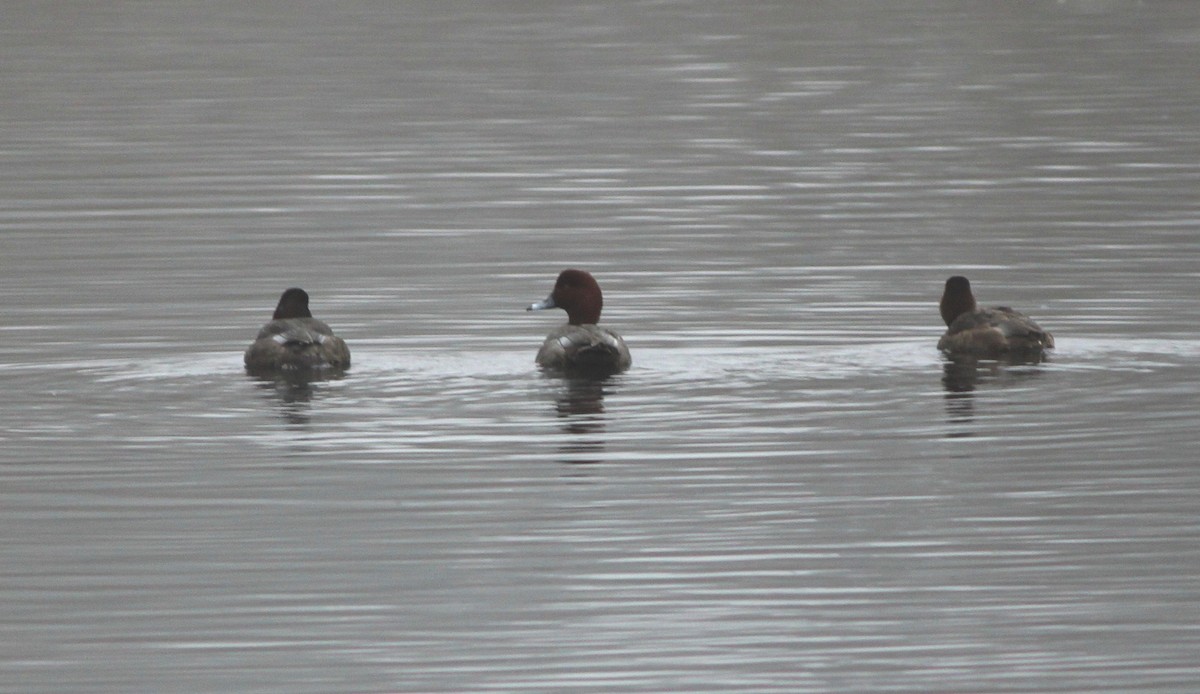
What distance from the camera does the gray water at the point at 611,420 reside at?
9.94m

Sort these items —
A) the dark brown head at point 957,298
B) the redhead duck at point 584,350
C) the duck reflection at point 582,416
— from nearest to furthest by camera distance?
1. the duck reflection at point 582,416
2. the redhead duck at point 584,350
3. the dark brown head at point 957,298

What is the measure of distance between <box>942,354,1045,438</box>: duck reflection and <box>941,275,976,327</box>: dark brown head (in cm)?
83

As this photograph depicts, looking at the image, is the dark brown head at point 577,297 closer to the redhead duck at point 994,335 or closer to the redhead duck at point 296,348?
the redhead duck at point 296,348

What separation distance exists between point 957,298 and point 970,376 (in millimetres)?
1632

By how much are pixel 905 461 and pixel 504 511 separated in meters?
2.48

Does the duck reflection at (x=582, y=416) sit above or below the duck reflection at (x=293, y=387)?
below

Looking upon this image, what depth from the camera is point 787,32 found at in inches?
2477

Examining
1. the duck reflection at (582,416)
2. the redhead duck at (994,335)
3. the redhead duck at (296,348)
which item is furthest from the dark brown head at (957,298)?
the redhead duck at (296,348)

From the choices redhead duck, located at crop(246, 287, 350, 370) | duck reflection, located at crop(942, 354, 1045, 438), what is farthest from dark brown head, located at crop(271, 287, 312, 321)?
duck reflection, located at crop(942, 354, 1045, 438)

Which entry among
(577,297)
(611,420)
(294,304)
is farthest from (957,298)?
(294,304)

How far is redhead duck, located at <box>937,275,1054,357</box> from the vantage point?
1683cm

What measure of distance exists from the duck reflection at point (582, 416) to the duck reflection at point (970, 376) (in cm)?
214

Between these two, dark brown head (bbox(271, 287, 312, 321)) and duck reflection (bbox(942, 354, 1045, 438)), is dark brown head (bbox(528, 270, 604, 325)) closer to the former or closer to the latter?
dark brown head (bbox(271, 287, 312, 321))

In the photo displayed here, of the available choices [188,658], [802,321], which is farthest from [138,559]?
[802,321]
